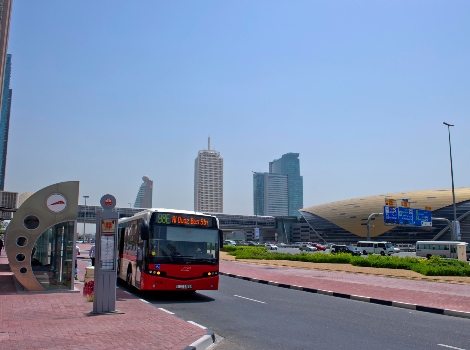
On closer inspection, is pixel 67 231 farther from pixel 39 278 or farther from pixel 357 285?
pixel 357 285

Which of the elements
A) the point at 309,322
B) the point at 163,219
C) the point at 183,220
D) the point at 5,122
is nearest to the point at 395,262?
the point at 183,220

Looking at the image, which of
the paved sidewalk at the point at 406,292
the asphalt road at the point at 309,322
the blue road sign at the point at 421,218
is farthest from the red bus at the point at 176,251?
the blue road sign at the point at 421,218

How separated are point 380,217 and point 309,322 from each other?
9640cm

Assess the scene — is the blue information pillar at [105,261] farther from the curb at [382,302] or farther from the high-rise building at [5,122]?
the high-rise building at [5,122]

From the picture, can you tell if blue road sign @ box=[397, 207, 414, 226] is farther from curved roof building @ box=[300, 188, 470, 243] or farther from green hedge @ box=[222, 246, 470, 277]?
curved roof building @ box=[300, 188, 470, 243]

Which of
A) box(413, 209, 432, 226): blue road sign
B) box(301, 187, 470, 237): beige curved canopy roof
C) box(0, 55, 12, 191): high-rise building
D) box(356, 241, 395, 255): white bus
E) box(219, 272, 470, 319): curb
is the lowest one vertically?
box(219, 272, 470, 319): curb

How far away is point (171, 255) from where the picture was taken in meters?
14.2

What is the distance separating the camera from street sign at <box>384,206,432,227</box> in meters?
51.6

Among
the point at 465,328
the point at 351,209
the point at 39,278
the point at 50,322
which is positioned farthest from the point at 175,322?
the point at 351,209

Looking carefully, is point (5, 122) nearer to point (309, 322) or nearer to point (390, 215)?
point (390, 215)

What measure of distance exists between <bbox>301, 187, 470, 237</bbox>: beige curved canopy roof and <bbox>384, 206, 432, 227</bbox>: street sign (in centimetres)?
3671

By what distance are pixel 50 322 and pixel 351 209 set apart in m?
107

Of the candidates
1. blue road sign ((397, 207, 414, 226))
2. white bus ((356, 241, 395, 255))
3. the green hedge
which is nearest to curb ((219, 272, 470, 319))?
the green hedge

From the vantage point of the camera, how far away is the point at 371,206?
107 meters
